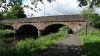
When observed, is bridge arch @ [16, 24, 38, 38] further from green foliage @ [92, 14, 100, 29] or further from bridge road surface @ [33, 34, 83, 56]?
bridge road surface @ [33, 34, 83, 56]

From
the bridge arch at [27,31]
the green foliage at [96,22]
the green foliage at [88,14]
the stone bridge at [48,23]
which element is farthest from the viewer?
the bridge arch at [27,31]

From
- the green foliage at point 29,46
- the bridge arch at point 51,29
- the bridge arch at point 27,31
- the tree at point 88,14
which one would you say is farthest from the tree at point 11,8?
the bridge arch at point 27,31

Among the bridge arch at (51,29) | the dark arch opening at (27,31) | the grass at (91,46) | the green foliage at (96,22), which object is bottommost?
the dark arch opening at (27,31)

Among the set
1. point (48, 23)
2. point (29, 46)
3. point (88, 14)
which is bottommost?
point (48, 23)

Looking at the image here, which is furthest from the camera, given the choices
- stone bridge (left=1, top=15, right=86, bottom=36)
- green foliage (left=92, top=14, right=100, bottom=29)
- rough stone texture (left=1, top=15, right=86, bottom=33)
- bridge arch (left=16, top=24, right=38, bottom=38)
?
bridge arch (left=16, top=24, right=38, bottom=38)

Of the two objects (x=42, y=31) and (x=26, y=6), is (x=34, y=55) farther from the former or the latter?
(x=42, y=31)

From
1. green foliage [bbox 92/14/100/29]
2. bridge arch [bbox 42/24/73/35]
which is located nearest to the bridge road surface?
green foliage [bbox 92/14/100/29]

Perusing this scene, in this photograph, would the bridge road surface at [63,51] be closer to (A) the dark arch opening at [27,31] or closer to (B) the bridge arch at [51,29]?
(B) the bridge arch at [51,29]

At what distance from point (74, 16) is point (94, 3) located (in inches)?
1273

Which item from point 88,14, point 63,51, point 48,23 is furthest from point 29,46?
point 48,23

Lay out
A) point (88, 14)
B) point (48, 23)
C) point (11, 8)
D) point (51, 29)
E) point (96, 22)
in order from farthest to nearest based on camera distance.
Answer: point (51, 29) → point (48, 23) → point (96, 22) → point (88, 14) → point (11, 8)

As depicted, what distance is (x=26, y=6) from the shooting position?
541 inches

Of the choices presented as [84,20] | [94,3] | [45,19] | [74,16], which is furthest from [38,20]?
[94,3]

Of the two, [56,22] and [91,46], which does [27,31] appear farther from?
[91,46]
